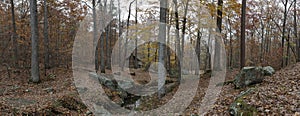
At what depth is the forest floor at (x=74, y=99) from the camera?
15.9ft

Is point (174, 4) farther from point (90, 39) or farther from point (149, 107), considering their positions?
point (90, 39)

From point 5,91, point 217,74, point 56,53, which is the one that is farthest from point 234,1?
point 56,53

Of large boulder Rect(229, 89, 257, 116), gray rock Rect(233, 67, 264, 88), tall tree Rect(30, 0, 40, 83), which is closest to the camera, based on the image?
large boulder Rect(229, 89, 257, 116)

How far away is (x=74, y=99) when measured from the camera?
8445 mm

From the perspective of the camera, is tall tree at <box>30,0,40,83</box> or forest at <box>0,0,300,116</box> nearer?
forest at <box>0,0,300,116</box>

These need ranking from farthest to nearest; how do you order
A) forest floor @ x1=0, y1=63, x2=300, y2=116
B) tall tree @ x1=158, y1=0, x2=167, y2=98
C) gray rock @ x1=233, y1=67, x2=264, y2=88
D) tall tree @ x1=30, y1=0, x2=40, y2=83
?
1. tall tree @ x1=30, y1=0, x2=40, y2=83
2. tall tree @ x1=158, y1=0, x2=167, y2=98
3. gray rock @ x1=233, y1=67, x2=264, y2=88
4. forest floor @ x1=0, y1=63, x2=300, y2=116

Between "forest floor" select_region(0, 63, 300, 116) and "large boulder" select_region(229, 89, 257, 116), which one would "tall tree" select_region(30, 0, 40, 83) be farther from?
"large boulder" select_region(229, 89, 257, 116)

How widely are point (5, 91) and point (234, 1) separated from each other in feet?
43.3

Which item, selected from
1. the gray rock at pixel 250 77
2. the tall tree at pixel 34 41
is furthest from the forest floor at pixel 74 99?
the tall tree at pixel 34 41

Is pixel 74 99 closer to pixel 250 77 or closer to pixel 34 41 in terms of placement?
pixel 34 41

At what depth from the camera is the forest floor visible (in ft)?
15.9

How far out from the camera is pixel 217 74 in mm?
13727

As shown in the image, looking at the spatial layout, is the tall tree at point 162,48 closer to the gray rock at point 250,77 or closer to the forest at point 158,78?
the forest at point 158,78

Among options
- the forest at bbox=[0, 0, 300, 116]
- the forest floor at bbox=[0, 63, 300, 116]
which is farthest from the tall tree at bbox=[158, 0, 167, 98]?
the forest floor at bbox=[0, 63, 300, 116]
